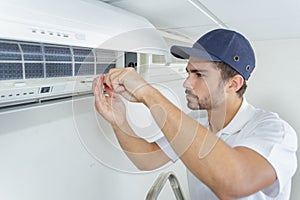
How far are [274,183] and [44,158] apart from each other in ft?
2.92

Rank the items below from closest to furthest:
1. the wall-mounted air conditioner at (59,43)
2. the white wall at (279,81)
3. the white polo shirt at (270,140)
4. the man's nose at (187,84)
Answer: the wall-mounted air conditioner at (59,43) < the white polo shirt at (270,140) < the man's nose at (187,84) < the white wall at (279,81)

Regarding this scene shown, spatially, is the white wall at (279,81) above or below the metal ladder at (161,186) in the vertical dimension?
above

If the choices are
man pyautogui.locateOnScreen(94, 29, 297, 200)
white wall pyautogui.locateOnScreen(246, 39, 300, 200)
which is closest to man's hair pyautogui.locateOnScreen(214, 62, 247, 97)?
man pyautogui.locateOnScreen(94, 29, 297, 200)

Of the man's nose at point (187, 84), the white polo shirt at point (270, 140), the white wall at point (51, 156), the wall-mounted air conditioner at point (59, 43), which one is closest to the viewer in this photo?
the wall-mounted air conditioner at point (59, 43)

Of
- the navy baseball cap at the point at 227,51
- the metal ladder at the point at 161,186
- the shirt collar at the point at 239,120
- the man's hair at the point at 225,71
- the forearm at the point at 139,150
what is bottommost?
the metal ladder at the point at 161,186

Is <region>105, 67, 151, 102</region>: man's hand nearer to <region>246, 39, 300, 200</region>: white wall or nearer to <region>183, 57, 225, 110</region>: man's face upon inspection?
<region>183, 57, 225, 110</region>: man's face

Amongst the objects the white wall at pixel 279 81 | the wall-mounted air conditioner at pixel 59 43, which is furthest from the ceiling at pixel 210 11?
the white wall at pixel 279 81

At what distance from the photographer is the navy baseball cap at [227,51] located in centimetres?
99

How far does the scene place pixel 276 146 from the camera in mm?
785

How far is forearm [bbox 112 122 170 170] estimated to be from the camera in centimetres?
109

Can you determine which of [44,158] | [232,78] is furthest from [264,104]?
[44,158]

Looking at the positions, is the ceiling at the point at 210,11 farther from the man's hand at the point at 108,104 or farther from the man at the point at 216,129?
the man's hand at the point at 108,104

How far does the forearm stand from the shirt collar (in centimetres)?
34

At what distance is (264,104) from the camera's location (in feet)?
7.68
